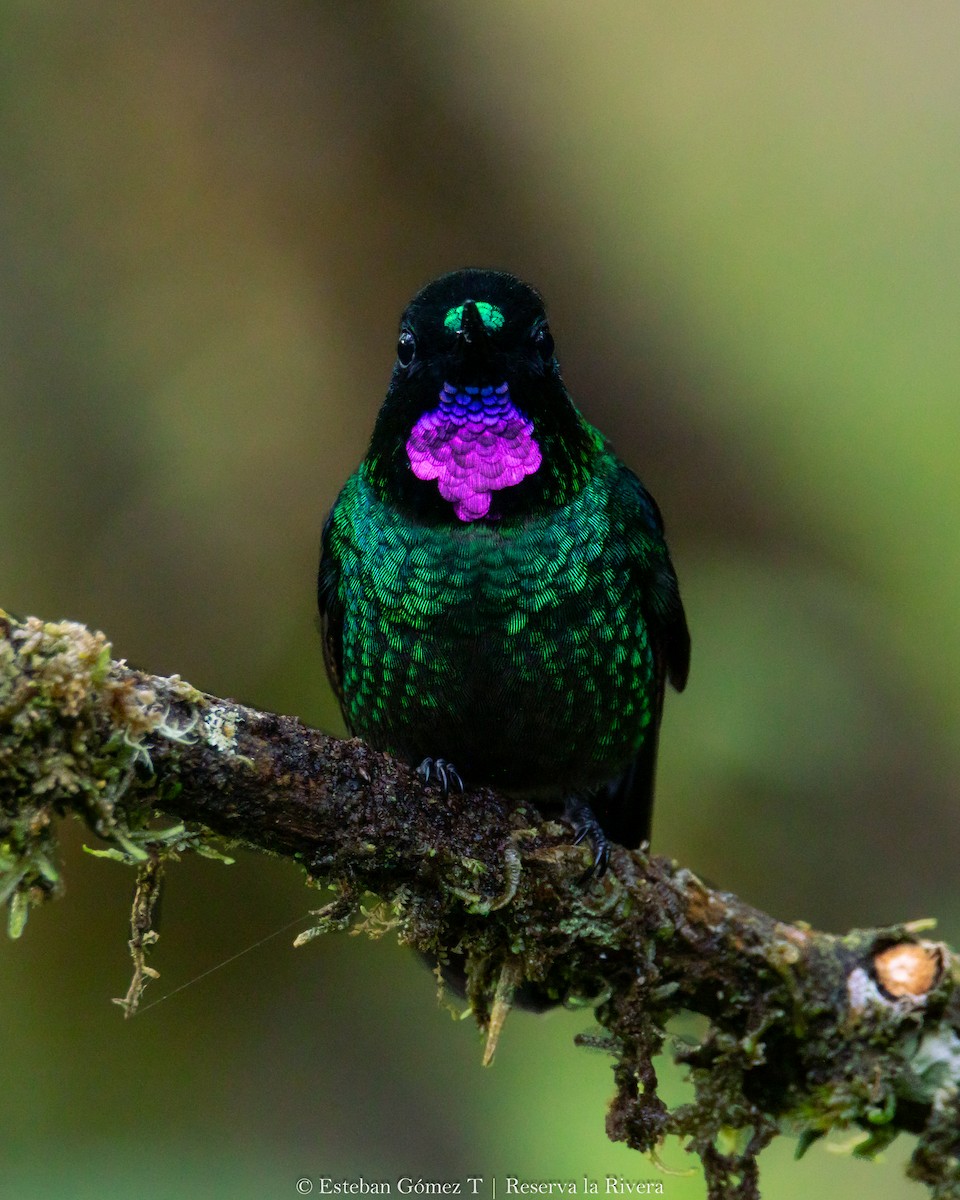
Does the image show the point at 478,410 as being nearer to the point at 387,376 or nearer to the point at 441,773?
the point at 441,773

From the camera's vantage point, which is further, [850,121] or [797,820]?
[850,121]

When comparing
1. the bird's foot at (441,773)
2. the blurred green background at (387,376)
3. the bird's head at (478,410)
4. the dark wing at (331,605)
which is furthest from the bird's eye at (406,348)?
the blurred green background at (387,376)

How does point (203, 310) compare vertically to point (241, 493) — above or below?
above

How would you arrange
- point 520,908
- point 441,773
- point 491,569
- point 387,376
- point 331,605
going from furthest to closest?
point 387,376, point 331,605, point 491,569, point 441,773, point 520,908

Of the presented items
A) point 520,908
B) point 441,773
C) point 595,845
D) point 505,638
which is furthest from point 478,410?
point 520,908

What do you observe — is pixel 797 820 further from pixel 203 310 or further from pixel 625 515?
pixel 203 310

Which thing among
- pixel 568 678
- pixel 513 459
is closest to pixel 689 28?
pixel 513 459

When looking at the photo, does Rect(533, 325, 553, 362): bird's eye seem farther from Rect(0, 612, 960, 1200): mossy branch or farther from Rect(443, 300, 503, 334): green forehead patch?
Rect(0, 612, 960, 1200): mossy branch

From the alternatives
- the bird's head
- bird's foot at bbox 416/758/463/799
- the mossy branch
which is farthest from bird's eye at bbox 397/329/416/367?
the mossy branch
